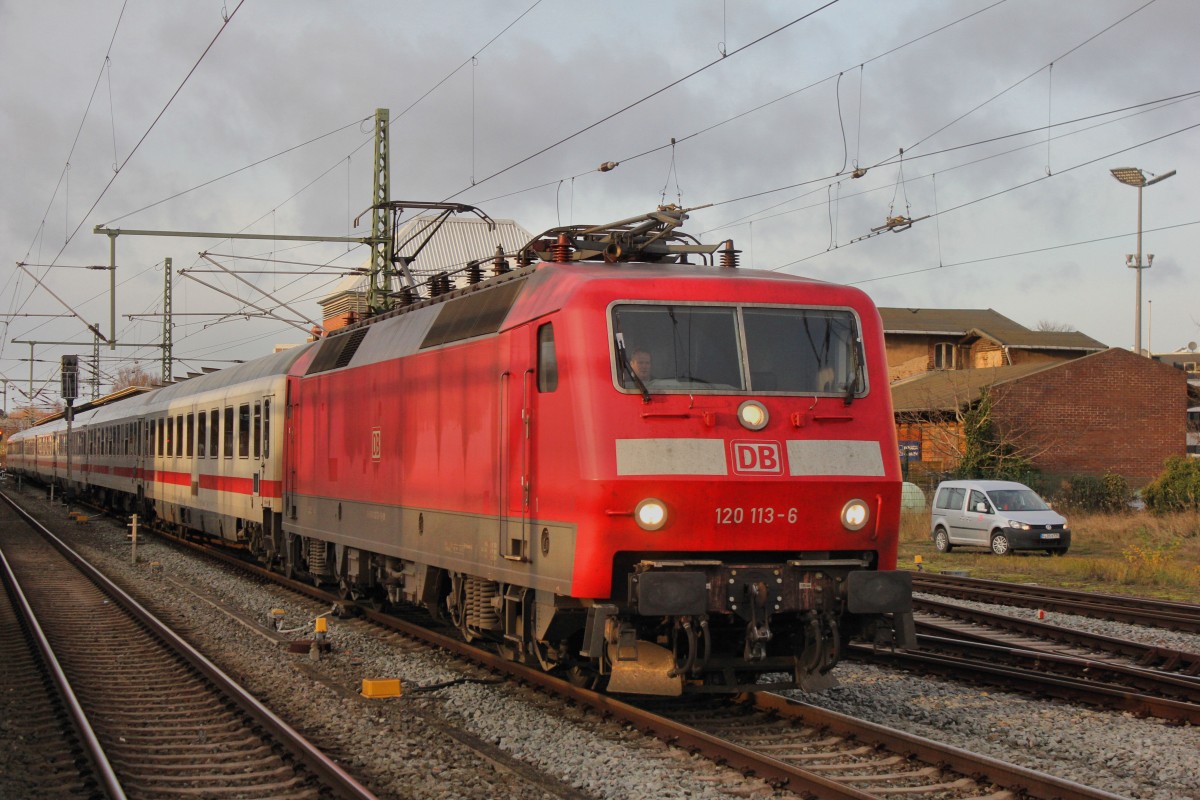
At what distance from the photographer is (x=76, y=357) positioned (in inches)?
1622

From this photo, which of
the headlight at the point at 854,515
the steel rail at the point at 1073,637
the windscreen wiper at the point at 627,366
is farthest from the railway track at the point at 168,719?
the steel rail at the point at 1073,637

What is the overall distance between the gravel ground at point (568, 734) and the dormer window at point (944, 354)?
47.7 metres

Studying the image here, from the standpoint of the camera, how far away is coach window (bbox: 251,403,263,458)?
1834 centimetres

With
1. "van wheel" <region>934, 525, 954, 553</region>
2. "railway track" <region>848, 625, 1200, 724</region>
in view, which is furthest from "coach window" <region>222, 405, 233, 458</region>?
"van wheel" <region>934, 525, 954, 553</region>

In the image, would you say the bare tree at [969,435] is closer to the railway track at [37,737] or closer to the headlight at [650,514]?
the railway track at [37,737]

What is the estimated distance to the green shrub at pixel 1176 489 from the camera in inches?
1188

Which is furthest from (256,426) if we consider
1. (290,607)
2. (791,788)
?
(791,788)

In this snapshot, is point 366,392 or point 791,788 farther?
point 366,392

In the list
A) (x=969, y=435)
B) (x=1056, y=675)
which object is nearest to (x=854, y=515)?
(x=1056, y=675)

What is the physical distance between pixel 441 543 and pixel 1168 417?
3798 centimetres

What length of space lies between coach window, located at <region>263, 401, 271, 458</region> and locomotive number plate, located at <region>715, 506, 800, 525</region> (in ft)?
36.1

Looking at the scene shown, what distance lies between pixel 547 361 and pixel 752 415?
1.56 metres

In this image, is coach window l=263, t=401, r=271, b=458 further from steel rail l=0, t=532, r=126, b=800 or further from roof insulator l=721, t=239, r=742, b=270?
roof insulator l=721, t=239, r=742, b=270

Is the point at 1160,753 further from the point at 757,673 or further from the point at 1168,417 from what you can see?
the point at 1168,417
